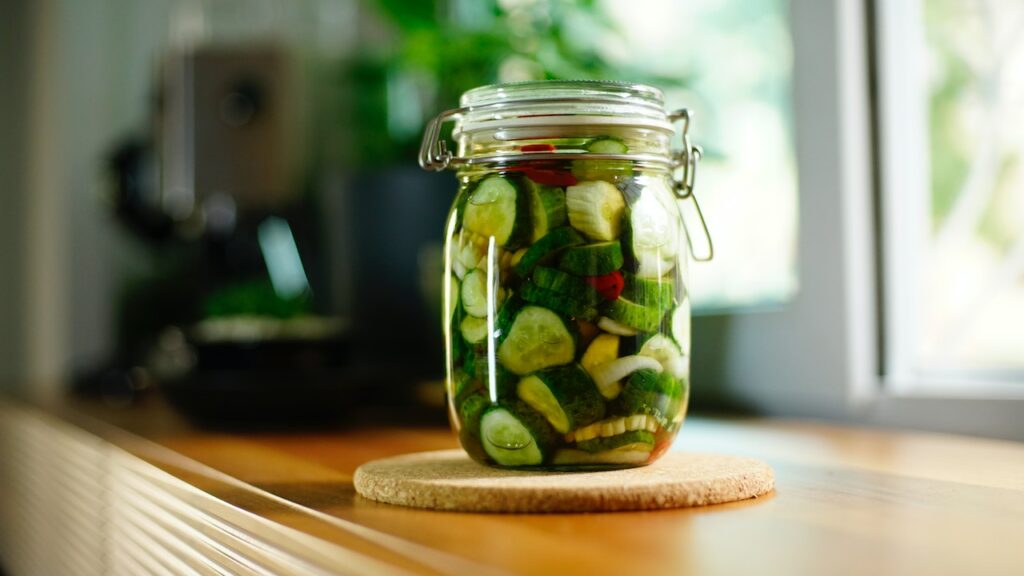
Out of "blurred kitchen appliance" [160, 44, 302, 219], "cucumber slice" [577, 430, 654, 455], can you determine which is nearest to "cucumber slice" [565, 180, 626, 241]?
"cucumber slice" [577, 430, 654, 455]

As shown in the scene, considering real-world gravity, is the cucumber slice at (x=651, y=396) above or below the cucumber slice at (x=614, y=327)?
below

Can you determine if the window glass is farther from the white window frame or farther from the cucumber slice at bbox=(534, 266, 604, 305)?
the cucumber slice at bbox=(534, 266, 604, 305)

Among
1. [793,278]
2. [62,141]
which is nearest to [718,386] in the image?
[793,278]

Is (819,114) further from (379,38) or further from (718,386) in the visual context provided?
(379,38)

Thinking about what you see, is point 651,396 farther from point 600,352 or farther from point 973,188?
point 973,188

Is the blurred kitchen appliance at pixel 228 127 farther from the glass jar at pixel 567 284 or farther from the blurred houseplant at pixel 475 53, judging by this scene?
the glass jar at pixel 567 284

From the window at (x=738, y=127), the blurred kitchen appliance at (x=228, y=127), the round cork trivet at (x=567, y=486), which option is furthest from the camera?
the blurred kitchen appliance at (x=228, y=127)

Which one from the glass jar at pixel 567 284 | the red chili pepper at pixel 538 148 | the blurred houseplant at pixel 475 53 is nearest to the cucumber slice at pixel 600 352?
the glass jar at pixel 567 284
